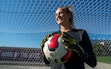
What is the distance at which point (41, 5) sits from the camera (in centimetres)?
654

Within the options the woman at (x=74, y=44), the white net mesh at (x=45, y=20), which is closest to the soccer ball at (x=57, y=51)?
the woman at (x=74, y=44)

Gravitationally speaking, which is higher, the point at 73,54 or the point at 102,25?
the point at 73,54

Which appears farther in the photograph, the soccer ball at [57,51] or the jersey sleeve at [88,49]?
the jersey sleeve at [88,49]

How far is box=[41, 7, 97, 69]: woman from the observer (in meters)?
2.01

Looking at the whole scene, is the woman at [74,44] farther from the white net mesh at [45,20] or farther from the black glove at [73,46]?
the white net mesh at [45,20]

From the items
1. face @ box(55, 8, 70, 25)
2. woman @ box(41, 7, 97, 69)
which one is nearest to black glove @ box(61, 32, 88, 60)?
woman @ box(41, 7, 97, 69)

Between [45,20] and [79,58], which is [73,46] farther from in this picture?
[45,20]

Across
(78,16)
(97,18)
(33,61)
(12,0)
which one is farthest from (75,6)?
(33,61)

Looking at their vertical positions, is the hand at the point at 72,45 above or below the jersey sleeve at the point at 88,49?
above

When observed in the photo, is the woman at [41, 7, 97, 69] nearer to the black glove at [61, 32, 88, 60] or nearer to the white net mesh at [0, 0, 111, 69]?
the black glove at [61, 32, 88, 60]

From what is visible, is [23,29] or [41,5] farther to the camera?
[23,29]

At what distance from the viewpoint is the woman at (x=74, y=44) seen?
6.60ft

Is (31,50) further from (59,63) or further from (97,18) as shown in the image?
(59,63)

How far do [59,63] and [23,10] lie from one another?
4758 mm
